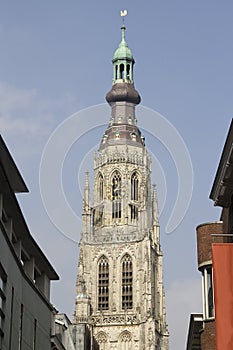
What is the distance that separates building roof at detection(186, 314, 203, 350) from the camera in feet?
118

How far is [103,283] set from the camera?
143 meters

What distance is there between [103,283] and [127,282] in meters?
3.94

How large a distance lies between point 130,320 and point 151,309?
147 inches

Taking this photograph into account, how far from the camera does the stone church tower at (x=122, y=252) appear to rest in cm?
13725

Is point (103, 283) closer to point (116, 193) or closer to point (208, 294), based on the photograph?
point (116, 193)

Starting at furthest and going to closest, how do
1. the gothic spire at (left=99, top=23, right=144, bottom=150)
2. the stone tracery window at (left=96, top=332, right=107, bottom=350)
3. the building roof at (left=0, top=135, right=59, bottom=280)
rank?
1. the gothic spire at (left=99, top=23, right=144, bottom=150)
2. the stone tracery window at (left=96, top=332, right=107, bottom=350)
3. the building roof at (left=0, top=135, right=59, bottom=280)

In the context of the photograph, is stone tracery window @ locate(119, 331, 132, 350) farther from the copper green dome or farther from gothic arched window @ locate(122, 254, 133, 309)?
the copper green dome

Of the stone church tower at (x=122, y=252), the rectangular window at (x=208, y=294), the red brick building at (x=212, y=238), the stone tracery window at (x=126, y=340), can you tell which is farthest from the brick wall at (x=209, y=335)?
the stone tracery window at (x=126, y=340)

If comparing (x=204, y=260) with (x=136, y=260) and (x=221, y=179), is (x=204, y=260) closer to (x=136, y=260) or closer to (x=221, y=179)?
(x=221, y=179)

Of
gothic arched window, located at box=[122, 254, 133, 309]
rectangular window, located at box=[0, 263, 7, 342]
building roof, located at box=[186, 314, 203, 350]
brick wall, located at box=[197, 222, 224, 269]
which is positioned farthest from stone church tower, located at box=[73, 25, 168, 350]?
brick wall, located at box=[197, 222, 224, 269]

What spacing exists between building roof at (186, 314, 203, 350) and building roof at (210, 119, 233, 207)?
5366 mm

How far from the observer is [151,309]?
5443 inches

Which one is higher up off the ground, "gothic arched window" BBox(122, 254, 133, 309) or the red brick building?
"gothic arched window" BBox(122, 254, 133, 309)

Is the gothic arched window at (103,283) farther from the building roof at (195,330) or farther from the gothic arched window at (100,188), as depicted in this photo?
the building roof at (195,330)
